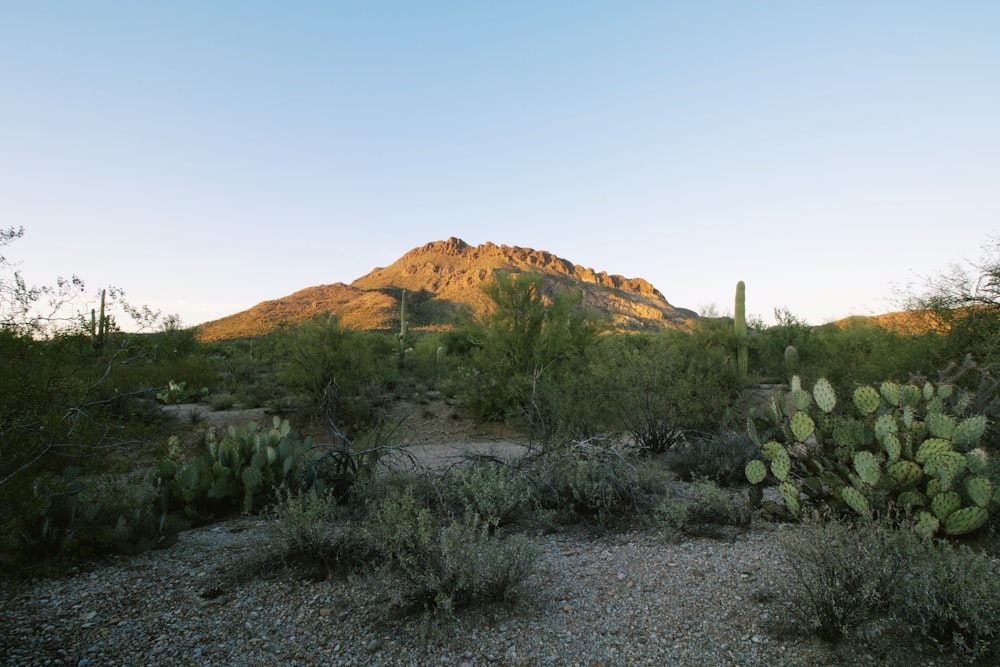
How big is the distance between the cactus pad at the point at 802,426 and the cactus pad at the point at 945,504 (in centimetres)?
123

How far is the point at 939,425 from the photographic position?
4867mm

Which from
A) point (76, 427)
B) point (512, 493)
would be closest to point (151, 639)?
point (76, 427)

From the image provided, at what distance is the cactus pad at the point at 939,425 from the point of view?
4.81 metres

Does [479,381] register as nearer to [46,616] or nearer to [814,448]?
[814,448]

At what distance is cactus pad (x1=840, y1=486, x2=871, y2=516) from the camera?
4.58 meters

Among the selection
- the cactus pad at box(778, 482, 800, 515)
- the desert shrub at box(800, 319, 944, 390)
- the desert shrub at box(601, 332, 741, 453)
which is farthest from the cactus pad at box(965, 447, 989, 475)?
the desert shrub at box(601, 332, 741, 453)

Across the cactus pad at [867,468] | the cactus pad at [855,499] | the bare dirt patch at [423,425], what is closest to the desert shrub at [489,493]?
the cactus pad at [855,499]

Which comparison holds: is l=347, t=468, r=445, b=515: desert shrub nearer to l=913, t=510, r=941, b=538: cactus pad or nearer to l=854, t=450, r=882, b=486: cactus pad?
l=854, t=450, r=882, b=486: cactus pad

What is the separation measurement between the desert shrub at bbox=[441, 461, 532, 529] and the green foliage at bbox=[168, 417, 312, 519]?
5.99 feet

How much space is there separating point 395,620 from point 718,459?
17.3 feet

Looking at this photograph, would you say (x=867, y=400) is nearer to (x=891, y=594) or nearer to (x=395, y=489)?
(x=891, y=594)

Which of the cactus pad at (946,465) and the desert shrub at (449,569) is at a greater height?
the cactus pad at (946,465)

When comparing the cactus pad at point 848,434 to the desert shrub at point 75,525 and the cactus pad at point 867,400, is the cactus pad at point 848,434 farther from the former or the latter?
the desert shrub at point 75,525

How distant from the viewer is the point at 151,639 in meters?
3.44
